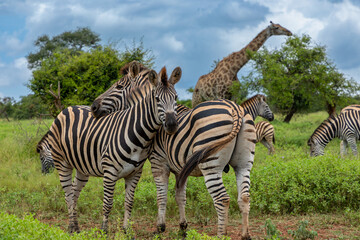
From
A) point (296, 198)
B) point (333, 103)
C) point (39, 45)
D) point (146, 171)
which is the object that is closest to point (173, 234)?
point (296, 198)

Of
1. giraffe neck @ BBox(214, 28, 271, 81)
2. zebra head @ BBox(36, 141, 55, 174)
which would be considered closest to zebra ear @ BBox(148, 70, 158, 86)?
zebra head @ BBox(36, 141, 55, 174)

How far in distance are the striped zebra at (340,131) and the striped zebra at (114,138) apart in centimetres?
959

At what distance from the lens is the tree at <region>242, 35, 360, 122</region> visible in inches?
771

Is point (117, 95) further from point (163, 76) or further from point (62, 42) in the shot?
point (62, 42)

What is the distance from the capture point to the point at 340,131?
554 inches

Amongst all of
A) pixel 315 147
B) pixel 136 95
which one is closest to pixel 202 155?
pixel 136 95

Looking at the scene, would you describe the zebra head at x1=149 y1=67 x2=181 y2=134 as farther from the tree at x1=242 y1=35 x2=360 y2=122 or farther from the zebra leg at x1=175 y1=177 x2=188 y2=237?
the tree at x1=242 y1=35 x2=360 y2=122

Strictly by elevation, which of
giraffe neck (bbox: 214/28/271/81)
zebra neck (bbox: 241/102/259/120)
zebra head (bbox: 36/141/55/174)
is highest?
giraffe neck (bbox: 214/28/271/81)

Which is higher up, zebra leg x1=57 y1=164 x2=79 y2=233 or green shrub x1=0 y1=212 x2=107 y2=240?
zebra leg x1=57 y1=164 x2=79 y2=233

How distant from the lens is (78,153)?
6.21 meters

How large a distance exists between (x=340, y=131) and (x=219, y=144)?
10.7 metres

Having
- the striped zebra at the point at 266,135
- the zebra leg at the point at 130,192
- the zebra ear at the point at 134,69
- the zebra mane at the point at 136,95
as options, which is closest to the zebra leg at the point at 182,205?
the zebra leg at the point at 130,192

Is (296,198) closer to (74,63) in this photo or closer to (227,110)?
(227,110)

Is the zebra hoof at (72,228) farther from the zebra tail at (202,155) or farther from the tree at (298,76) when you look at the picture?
the tree at (298,76)
